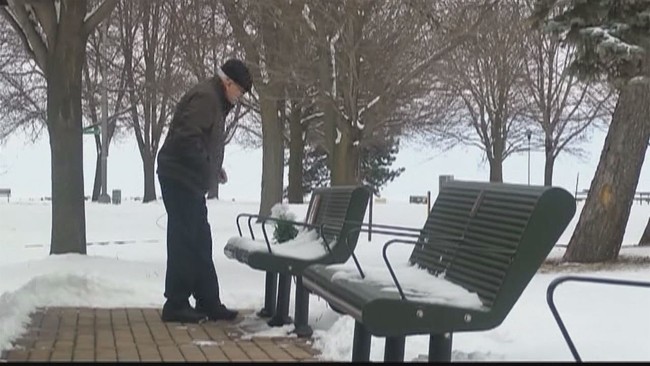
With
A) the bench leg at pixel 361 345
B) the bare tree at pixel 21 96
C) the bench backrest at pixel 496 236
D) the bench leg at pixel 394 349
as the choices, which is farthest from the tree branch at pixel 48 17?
the bare tree at pixel 21 96

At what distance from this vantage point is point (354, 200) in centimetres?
658

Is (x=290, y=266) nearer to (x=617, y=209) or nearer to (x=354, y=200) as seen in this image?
(x=354, y=200)

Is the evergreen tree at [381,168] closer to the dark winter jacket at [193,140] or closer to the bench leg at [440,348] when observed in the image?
the dark winter jacket at [193,140]

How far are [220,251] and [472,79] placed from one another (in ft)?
72.3

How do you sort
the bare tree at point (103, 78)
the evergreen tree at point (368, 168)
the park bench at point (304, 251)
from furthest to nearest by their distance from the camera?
the evergreen tree at point (368, 168) < the bare tree at point (103, 78) < the park bench at point (304, 251)

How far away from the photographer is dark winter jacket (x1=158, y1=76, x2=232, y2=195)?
6793mm

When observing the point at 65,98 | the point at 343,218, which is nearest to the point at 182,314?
the point at 343,218

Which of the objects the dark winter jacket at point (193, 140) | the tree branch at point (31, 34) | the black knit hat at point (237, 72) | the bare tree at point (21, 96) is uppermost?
the bare tree at point (21, 96)

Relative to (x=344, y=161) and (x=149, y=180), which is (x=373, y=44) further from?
(x=149, y=180)

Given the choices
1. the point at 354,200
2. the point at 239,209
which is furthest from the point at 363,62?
the point at 239,209

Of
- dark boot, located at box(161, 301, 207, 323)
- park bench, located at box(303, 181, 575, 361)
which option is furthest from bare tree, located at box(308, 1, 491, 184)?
park bench, located at box(303, 181, 575, 361)

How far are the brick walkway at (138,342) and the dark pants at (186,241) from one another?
11.8 inches

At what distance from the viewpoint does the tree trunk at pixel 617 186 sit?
450 inches

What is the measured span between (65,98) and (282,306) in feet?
18.2
